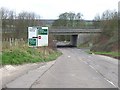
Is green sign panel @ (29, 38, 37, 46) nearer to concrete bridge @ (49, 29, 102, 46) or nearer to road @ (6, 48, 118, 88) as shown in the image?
road @ (6, 48, 118, 88)

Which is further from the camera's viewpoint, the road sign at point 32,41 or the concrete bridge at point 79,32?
the concrete bridge at point 79,32

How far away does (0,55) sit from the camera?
101 feet

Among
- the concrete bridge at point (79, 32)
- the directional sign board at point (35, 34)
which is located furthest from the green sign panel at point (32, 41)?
the concrete bridge at point (79, 32)

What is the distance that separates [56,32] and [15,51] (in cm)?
9044

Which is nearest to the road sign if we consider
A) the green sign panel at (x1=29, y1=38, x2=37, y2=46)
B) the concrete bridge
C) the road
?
the green sign panel at (x1=29, y1=38, x2=37, y2=46)

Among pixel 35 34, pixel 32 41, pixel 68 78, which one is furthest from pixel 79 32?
pixel 68 78

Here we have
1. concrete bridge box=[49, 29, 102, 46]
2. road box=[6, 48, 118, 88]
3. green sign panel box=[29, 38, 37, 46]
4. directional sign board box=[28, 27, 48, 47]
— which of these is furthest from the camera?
concrete bridge box=[49, 29, 102, 46]

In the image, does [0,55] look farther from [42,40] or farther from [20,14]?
[20,14]

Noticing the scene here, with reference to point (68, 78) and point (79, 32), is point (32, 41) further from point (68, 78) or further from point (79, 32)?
point (79, 32)

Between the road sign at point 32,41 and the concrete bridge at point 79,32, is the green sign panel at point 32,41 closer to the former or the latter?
the road sign at point 32,41

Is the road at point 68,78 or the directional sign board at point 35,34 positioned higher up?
the directional sign board at point 35,34

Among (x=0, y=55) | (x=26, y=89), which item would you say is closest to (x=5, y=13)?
(x=0, y=55)

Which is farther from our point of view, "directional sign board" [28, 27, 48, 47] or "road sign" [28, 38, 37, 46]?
"directional sign board" [28, 27, 48, 47]

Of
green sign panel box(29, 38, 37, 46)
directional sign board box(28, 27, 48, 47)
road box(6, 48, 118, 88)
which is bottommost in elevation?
road box(6, 48, 118, 88)
